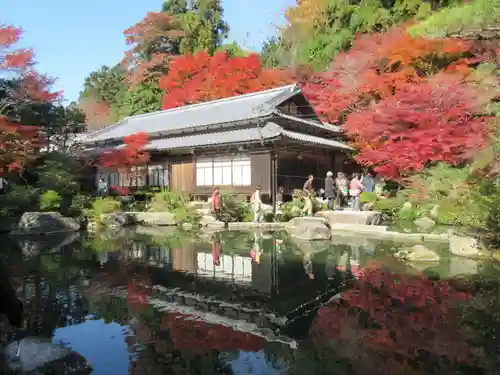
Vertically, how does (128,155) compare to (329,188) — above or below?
above

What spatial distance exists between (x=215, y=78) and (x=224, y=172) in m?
12.2

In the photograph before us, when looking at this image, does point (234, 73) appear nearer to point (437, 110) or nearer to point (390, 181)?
point (390, 181)

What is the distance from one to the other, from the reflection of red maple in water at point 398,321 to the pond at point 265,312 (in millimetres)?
17

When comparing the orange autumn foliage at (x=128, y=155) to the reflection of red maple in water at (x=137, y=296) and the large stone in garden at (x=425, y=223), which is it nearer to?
the large stone in garden at (x=425, y=223)

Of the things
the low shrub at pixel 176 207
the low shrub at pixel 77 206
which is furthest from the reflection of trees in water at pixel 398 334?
the low shrub at pixel 77 206

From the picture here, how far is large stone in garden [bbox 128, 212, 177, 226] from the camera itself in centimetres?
1748

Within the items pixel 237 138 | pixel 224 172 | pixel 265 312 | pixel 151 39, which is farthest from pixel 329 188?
pixel 151 39

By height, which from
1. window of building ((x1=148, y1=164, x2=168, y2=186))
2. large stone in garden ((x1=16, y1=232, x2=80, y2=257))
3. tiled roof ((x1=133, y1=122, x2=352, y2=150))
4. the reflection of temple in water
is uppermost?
tiled roof ((x1=133, y1=122, x2=352, y2=150))

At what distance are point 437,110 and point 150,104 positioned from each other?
25950 millimetres

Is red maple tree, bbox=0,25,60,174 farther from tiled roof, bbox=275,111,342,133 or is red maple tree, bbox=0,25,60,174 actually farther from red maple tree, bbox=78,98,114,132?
red maple tree, bbox=78,98,114,132

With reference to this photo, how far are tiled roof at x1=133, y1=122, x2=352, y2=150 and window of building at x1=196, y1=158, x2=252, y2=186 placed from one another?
3.67ft

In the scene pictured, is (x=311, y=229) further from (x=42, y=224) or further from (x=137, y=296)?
(x=42, y=224)

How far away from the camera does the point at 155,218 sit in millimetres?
17781

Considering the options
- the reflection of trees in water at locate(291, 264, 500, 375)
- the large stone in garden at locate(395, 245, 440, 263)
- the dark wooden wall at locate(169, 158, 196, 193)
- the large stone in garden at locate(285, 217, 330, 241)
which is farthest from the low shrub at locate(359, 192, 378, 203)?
the reflection of trees in water at locate(291, 264, 500, 375)
